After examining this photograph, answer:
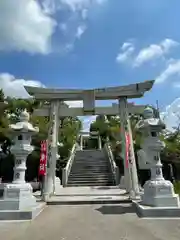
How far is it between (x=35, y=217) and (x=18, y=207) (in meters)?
0.67

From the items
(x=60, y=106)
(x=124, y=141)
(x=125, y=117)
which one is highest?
(x=60, y=106)

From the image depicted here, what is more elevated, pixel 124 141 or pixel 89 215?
pixel 124 141

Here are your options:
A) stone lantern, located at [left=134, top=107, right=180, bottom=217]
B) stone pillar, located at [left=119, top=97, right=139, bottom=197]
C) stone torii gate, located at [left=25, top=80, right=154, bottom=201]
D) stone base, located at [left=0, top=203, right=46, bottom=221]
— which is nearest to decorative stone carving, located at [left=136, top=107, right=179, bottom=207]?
stone lantern, located at [left=134, top=107, right=180, bottom=217]

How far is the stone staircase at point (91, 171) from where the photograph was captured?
15.6 meters

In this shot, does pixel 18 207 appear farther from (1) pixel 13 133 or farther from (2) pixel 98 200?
(2) pixel 98 200

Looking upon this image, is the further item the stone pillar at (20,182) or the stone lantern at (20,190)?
the stone pillar at (20,182)

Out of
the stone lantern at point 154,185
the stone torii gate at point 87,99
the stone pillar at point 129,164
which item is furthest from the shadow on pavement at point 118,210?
the stone torii gate at point 87,99

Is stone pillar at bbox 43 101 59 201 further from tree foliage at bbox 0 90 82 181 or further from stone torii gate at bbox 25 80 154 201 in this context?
tree foliage at bbox 0 90 82 181

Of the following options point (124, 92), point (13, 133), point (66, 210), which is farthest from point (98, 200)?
point (124, 92)

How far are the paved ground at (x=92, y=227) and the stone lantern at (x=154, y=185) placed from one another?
54 centimetres

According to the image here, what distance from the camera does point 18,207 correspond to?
7.16 m

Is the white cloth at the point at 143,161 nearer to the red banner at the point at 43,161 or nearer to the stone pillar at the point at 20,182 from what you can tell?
the stone pillar at the point at 20,182

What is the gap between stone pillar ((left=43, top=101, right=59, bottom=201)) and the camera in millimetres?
10773

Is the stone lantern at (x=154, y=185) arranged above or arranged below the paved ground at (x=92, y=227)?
above
